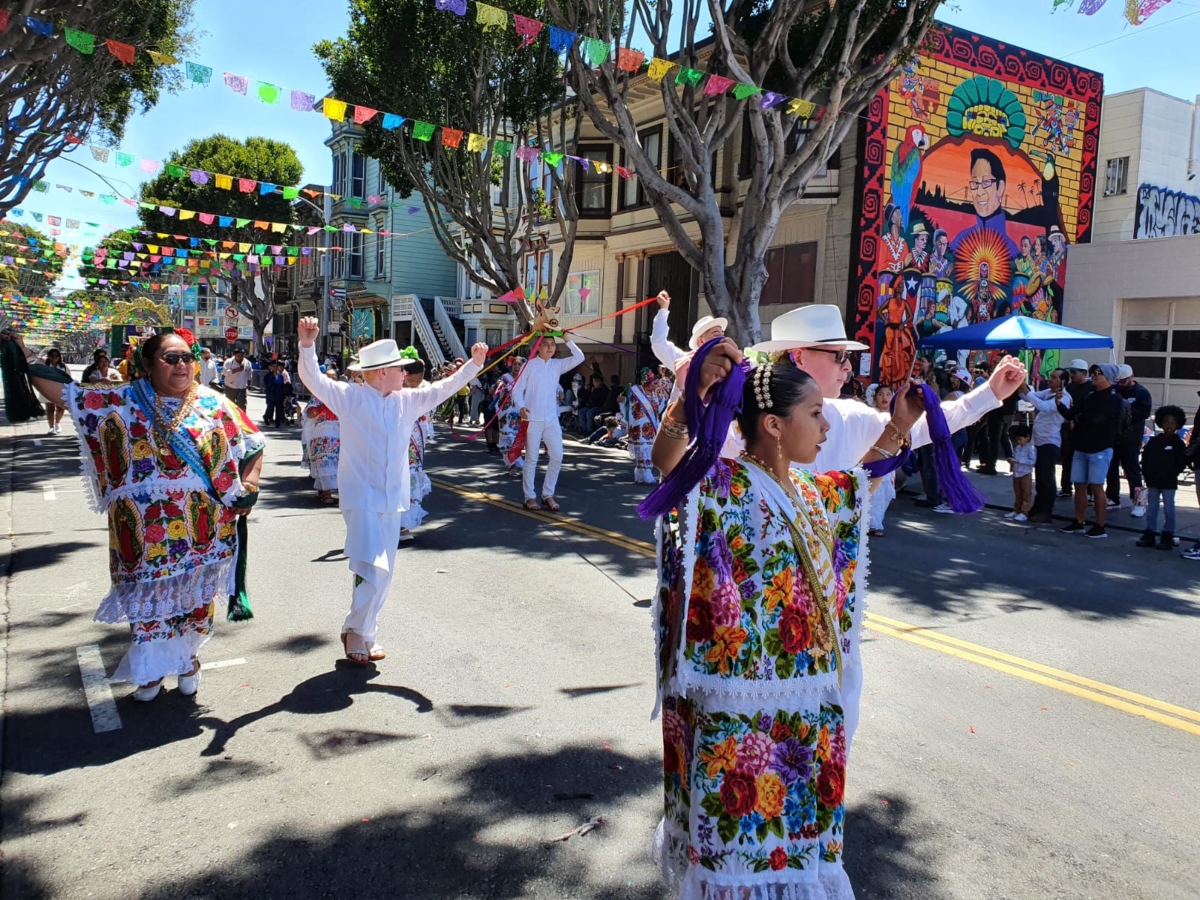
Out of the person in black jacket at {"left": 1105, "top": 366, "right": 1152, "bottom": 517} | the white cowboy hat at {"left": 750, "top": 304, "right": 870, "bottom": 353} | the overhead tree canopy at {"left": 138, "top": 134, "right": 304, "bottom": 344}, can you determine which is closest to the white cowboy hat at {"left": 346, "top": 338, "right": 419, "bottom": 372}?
the white cowboy hat at {"left": 750, "top": 304, "right": 870, "bottom": 353}

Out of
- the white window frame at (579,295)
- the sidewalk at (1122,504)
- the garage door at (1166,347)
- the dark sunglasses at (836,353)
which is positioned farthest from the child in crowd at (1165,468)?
the white window frame at (579,295)

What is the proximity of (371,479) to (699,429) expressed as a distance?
3.31 m

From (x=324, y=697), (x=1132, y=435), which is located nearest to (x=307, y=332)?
(x=324, y=697)

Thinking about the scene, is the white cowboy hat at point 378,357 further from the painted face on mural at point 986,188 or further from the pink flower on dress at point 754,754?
the painted face on mural at point 986,188

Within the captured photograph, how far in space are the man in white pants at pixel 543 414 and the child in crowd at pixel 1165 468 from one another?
6467mm

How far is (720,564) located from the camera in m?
2.27

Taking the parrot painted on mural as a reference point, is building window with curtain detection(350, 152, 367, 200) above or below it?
above

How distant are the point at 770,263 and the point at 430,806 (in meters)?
18.9

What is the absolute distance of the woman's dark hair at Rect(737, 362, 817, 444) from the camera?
7.84ft

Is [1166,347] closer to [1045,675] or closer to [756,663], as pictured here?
[1045,675]

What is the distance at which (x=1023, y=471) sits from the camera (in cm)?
1119

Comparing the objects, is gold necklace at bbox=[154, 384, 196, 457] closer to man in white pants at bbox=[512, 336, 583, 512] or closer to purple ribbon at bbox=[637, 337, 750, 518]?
purple ribbon at bbox=[637, 337, 750, 518]

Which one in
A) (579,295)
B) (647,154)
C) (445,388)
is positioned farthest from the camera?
(579,295)

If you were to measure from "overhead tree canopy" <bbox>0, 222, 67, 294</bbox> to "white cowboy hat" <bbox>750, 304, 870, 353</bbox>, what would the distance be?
76.3ft
